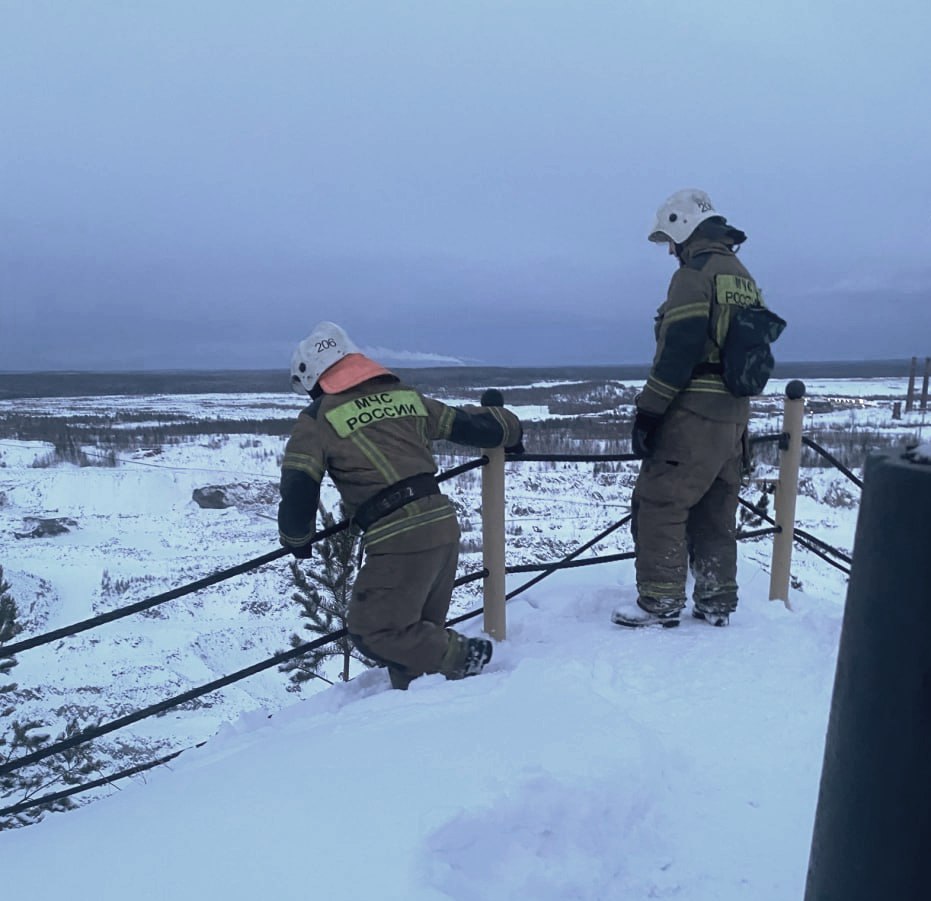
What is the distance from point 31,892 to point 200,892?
1.63 feet

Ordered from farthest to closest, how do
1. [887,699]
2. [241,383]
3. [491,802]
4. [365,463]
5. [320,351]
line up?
[241,383] < [320,351] < [365,463] < [491,802] < [887,699]

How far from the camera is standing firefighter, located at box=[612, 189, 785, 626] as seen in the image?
11.3ft

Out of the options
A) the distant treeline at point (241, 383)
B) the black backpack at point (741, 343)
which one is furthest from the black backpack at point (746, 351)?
the distant treeline at point (241, 383)

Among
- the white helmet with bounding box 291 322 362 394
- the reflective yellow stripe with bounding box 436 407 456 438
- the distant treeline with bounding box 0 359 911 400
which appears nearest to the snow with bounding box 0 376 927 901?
the reflective yellow stripe with bounding box 436 407 456 438

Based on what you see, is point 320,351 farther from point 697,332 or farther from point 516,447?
point 697,332

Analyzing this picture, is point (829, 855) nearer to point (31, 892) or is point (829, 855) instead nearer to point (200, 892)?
point (200, 892)

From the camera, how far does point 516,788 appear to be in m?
2.16

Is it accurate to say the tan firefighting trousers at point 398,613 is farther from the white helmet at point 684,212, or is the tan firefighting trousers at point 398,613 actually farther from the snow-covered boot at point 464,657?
the white helmet at point 684,212

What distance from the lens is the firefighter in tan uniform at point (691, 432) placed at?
3.45m

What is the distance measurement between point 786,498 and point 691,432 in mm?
1234

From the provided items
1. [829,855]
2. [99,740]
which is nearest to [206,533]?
[99,740]

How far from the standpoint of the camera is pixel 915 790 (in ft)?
2.94

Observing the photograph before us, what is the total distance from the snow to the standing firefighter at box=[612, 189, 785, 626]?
280 millimetres

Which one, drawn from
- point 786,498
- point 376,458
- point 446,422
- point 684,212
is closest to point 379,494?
point 376,458
